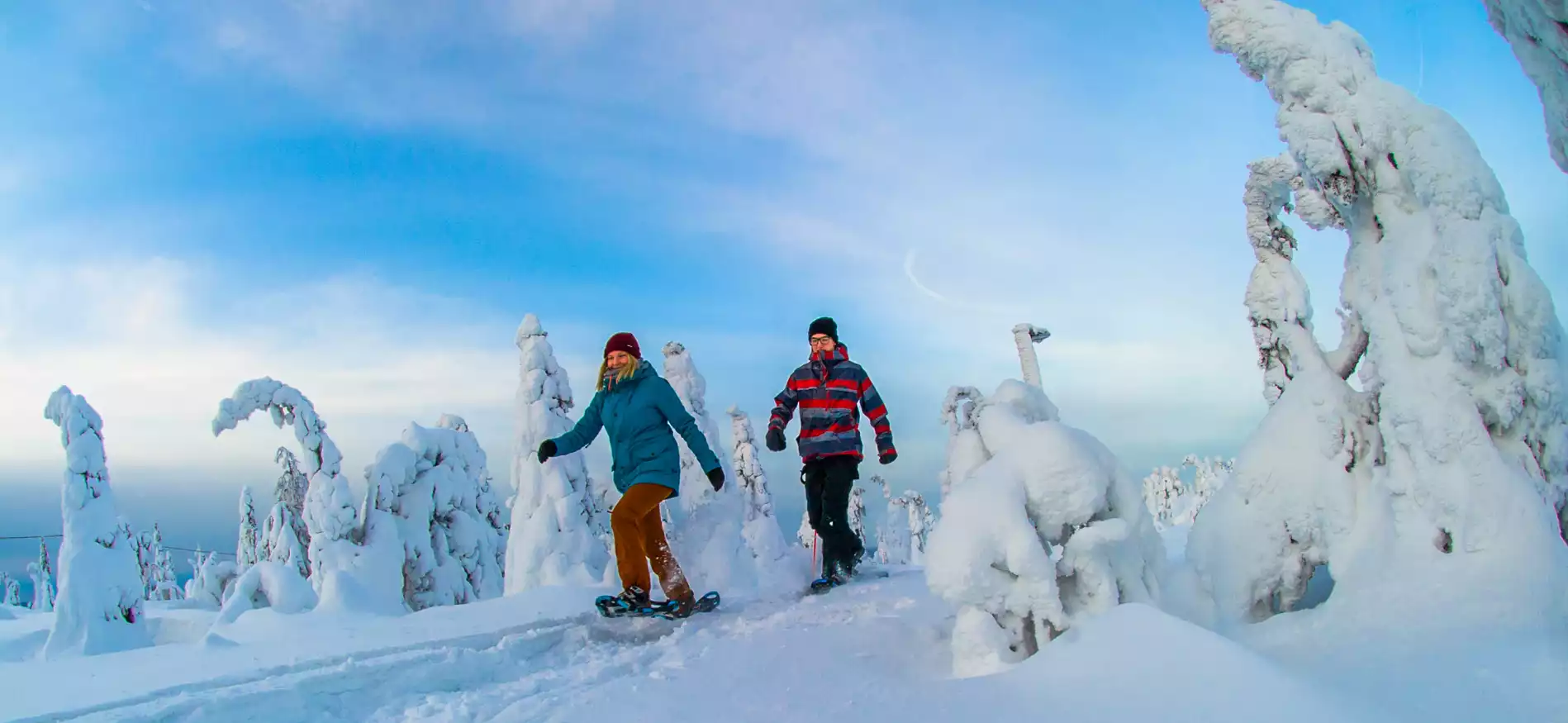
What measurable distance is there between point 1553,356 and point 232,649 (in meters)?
7.05

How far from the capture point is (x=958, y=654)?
384 cm

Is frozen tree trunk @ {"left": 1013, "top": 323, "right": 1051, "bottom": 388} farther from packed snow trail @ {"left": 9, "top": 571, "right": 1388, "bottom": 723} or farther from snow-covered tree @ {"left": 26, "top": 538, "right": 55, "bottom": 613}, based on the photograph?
snow-covered tree @ {"left": 26, "top": 538, "right": 55, "bottom": 613}

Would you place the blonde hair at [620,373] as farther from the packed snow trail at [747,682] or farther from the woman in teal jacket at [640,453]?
the packed snow trail at [747,682]

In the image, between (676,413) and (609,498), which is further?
(609,498)

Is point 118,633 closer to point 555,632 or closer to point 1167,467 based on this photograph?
point 555,632

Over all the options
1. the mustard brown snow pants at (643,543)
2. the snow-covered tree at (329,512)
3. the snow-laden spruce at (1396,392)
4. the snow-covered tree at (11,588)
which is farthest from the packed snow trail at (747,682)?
the snow-covered tree at (11,588)

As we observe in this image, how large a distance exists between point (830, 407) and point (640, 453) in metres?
2.19

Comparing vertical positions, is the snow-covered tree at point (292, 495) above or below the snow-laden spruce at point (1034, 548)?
above

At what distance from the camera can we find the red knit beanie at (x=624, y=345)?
21.0 ft

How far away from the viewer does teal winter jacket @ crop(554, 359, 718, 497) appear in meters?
6.06

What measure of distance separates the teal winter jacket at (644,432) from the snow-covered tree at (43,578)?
53406 millimetres

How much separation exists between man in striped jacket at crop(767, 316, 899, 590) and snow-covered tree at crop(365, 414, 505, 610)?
9493mm

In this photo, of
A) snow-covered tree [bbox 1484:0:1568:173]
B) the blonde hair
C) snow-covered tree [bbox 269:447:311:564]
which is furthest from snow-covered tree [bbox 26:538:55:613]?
snow-covered tree [bbox 1484:0:1568:173]

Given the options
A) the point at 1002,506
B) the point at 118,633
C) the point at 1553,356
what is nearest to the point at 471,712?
the point at 1002,506
